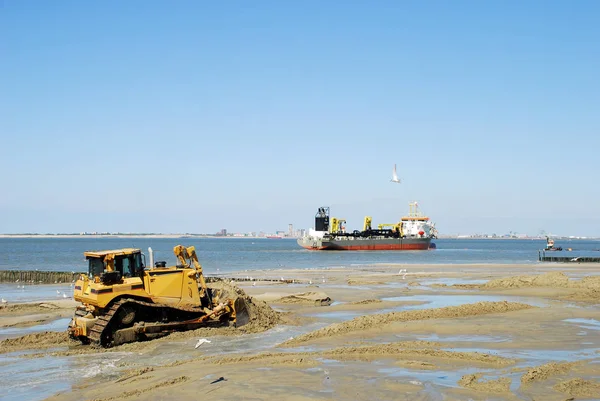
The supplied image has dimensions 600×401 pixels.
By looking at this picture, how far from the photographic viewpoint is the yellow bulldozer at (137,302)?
15.8 metres

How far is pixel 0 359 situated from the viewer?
49.3 feet

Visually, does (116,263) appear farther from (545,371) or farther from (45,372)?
(545,371)

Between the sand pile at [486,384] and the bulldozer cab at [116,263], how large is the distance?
8855 millimetres

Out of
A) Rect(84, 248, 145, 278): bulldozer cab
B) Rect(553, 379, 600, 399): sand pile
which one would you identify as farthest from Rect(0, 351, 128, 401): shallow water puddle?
Rect(553, 379, 600, 399): sand pile

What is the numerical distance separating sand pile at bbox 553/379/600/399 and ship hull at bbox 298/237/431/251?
9397 cm

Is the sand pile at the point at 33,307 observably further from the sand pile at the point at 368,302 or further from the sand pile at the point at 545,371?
the sand pile at the point at 545,371

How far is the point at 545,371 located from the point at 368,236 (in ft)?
324

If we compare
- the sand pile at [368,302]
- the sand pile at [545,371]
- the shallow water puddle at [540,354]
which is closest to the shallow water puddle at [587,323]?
the shallow water puddle at [540,354]

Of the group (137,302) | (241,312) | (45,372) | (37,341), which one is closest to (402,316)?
(241,312)

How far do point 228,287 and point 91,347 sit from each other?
5205mm

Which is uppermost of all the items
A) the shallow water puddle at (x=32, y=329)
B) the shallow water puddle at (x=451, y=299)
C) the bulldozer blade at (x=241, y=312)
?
the bulldozer blade at (x=241, y=312)

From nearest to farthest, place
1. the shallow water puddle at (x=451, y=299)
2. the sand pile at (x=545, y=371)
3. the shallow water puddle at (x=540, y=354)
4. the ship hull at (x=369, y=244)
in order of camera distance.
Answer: the sand pile at (x=545, y=371)
the shallow water puddle at (x=540, y=354)
the shallow water puddle at (x=451, y=299)
the ship hull at (x=369, y=244)

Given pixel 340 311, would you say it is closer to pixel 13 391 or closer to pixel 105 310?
pixel 105 310

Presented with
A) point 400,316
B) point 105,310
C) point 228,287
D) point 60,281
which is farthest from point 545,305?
point 60,281
